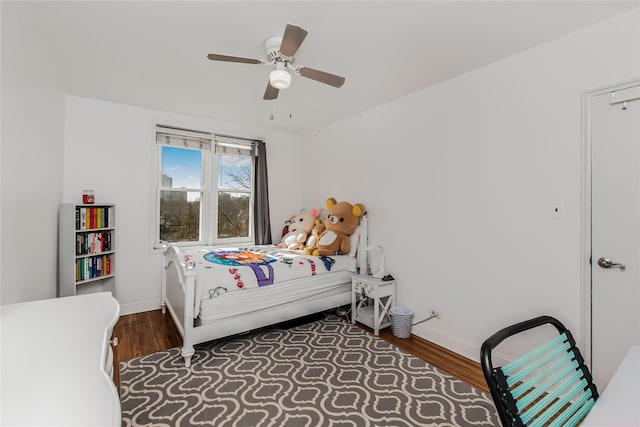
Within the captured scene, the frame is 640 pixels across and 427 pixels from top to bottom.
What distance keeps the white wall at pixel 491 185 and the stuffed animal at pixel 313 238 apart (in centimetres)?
68

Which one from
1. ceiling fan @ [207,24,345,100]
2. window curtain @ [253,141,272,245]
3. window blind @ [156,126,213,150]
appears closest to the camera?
ceiling fan @ [207,24,345,100]

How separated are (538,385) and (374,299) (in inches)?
77.0

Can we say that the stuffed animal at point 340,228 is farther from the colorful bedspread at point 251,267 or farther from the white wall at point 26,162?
the white wall at point 26,162

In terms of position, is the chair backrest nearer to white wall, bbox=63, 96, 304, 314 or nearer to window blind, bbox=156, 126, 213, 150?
white wall, bbox=63, 96, 304, 314

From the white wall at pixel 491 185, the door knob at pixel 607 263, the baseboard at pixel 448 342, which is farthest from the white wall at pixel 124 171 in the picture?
the door knob at pixel 607 263

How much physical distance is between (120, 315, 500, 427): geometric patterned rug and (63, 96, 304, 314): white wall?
1323mm

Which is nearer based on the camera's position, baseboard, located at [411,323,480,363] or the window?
baseboard, located at [411,323,480,363]

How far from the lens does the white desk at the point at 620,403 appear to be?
78cm

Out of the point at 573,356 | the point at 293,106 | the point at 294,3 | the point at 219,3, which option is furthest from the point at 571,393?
the point at 293,106

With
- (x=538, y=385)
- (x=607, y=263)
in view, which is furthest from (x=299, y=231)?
(x=538, y=385)

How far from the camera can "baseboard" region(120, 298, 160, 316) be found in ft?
11.4

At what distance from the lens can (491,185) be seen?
2.40 metres

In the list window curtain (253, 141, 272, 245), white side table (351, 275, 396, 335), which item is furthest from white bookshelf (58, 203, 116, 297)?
white side table (351, 275, 396, 335)

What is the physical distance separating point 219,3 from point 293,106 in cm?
174
